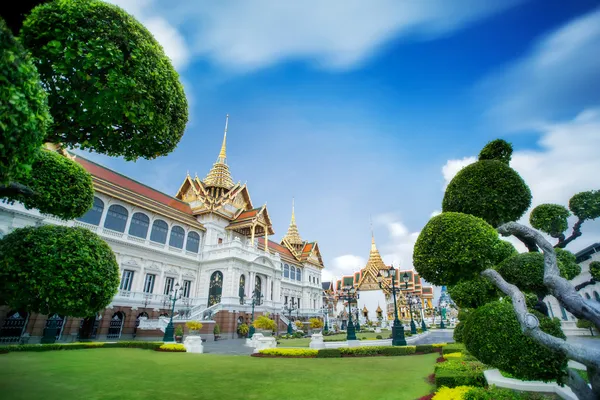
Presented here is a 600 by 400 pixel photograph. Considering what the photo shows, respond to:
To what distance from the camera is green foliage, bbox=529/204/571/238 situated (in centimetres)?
1166

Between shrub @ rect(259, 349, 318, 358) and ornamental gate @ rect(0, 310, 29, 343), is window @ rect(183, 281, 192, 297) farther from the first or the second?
shrub @ rect(259, 349, 318, 358)

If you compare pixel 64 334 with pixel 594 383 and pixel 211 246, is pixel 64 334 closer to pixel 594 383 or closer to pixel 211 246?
pixel 211 246

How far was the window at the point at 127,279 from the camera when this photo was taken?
23.9m

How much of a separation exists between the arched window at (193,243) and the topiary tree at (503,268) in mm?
27315

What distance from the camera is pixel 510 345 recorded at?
210 inches

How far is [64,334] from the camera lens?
19.4 m

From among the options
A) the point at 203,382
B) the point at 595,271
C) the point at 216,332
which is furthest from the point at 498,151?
the point at 216,332

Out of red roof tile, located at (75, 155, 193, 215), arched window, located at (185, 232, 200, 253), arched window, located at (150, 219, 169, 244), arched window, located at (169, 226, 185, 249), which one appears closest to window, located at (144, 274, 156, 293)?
arched window, located at (150, 219, 169, 244)

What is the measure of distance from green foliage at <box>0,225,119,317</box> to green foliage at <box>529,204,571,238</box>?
1529 centimetres

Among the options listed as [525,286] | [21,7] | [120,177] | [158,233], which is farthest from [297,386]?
[120,177]

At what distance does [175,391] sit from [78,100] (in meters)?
6.45

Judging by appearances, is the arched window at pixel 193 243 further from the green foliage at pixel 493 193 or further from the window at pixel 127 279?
the green foliage at pixel 493 193

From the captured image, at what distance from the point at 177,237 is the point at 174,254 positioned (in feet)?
7.08

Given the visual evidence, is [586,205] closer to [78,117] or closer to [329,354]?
[329,354]
